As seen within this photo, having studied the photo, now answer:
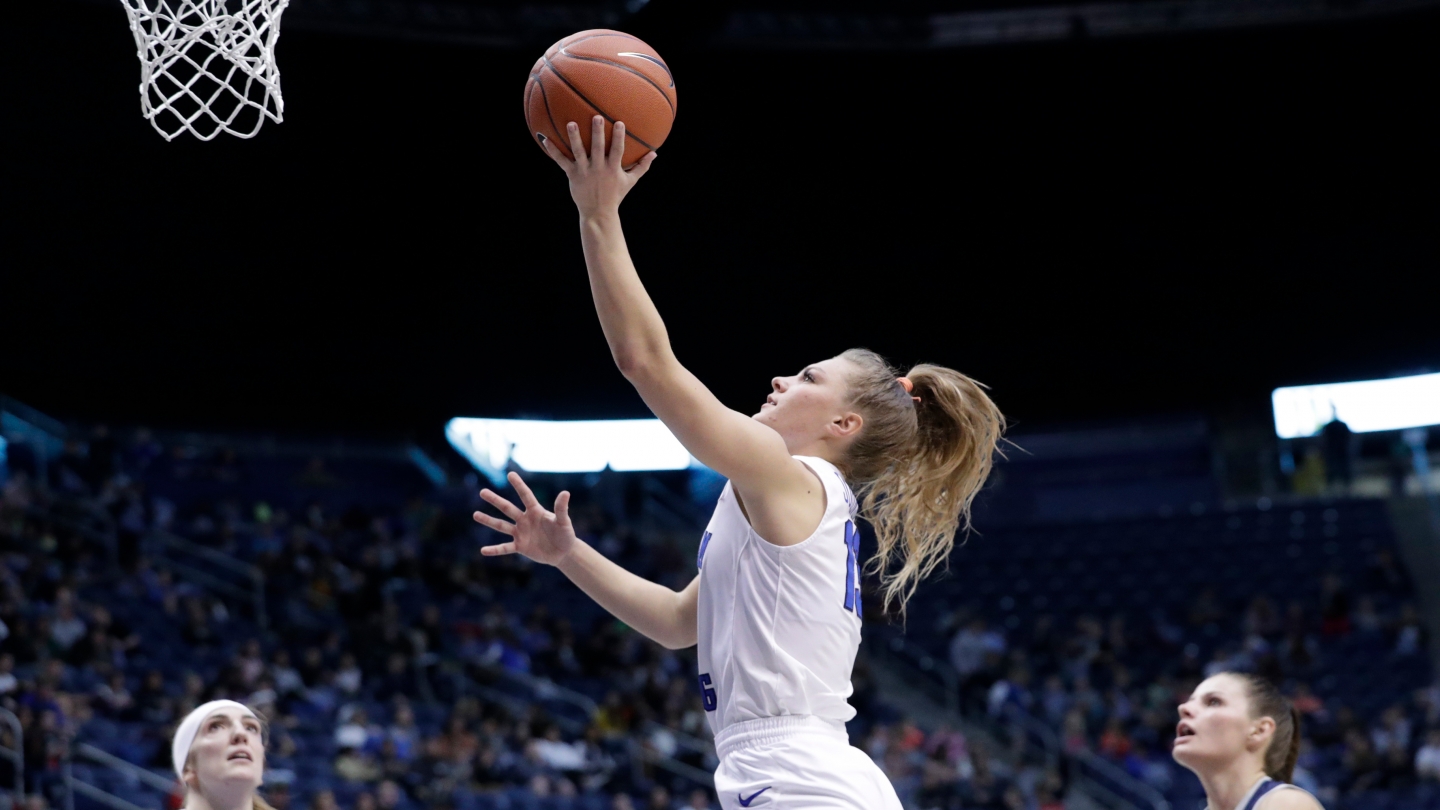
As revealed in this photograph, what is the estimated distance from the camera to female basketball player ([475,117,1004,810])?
2693mm

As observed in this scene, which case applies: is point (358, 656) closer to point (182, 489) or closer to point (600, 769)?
point (600, 769)

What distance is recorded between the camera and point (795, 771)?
112 inches

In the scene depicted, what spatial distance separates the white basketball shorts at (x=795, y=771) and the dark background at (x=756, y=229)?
1244cm

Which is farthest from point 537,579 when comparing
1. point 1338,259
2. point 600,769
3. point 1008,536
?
point 1338,259

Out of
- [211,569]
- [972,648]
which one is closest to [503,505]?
[211,569]

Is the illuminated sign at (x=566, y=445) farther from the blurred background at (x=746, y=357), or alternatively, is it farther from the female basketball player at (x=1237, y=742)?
the female basketball player at (x=1237, y=742)

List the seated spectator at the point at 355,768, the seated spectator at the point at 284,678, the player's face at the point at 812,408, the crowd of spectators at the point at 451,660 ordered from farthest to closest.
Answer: the seated spectator at the point at 284,678
the crowd of spectators at the point at 451,660
the seated spectator at the point at 355,768
the player's face at the point at 812,408

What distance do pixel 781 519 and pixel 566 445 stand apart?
18052mm

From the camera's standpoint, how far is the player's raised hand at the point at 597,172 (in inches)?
106

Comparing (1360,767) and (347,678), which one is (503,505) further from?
(1360,767)

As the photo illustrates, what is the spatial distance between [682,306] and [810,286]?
1.63 metres

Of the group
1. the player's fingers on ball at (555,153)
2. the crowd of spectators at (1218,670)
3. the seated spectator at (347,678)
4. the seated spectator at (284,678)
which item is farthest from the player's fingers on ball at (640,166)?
the crowd of spectators at (1218,670)

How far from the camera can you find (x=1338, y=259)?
19141mm

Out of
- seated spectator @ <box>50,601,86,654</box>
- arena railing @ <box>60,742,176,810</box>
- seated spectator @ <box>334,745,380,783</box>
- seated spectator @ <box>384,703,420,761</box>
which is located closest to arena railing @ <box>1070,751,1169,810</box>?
seated spectator @ <box>384,703,420,761</box>
